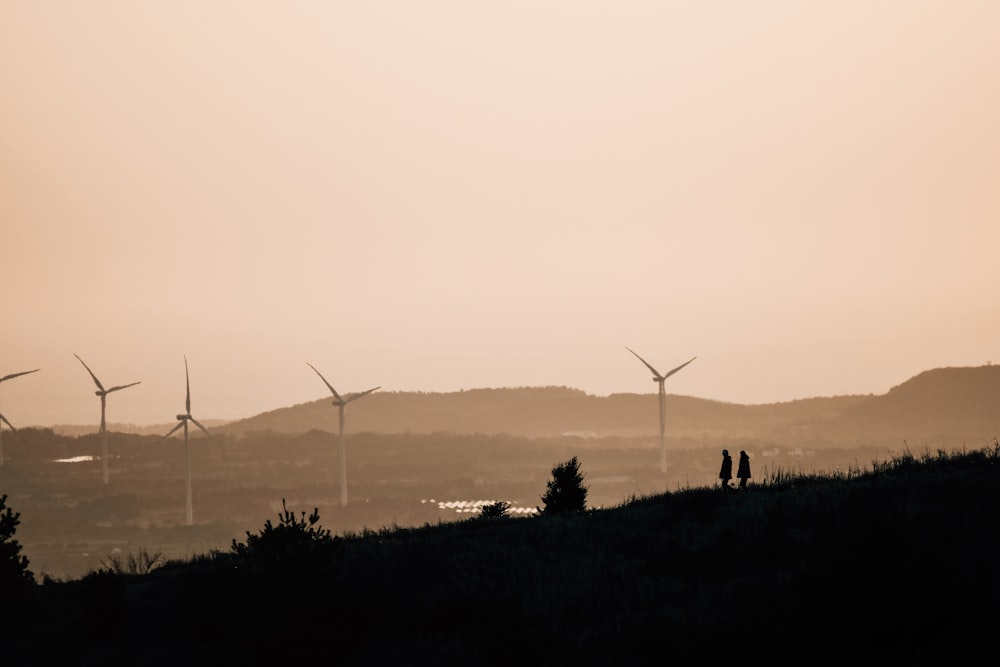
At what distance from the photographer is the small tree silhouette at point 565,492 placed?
51531 millimetres

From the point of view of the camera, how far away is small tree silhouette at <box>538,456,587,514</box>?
5153 centimetres

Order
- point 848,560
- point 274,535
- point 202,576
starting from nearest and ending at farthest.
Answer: point 848,560, point 274,535, point 202,576

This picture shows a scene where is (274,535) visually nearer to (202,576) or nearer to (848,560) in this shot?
(202,576)

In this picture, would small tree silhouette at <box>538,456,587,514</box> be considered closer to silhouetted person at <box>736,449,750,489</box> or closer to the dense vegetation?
the dense vegetation

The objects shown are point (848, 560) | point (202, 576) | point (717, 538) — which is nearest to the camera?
point (848, 560)

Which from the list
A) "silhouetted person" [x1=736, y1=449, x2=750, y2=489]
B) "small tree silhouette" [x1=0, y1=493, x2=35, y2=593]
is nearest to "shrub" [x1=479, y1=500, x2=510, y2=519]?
"silhouetted person" [x1=736, y1=449, x2=750, y2=489]

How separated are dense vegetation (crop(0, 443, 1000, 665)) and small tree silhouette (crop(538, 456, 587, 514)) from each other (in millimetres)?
5547

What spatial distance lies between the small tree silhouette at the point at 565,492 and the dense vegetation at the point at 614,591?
5547 mm

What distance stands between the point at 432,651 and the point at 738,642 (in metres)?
6.96

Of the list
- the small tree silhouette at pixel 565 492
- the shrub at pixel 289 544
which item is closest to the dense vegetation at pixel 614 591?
the shrub at pixel 289 544

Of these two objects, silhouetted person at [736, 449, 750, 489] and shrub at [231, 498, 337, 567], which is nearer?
shrub at [231, 498, 337, 567]

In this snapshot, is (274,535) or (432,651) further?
(274,535)

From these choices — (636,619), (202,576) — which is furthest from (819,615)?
(202,576)

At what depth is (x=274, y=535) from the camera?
34906 millimetres
